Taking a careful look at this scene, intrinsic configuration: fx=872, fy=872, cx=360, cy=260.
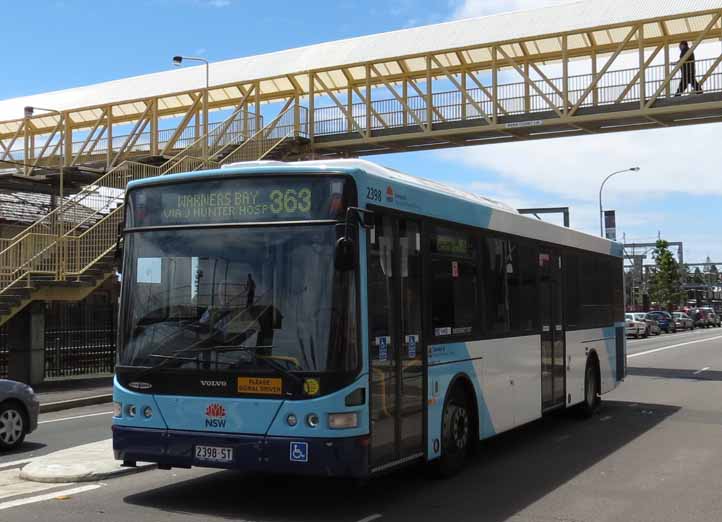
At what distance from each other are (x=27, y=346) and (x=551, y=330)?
611 inches

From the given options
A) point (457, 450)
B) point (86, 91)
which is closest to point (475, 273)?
point (457, 450)

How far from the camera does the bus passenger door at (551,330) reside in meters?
12.4

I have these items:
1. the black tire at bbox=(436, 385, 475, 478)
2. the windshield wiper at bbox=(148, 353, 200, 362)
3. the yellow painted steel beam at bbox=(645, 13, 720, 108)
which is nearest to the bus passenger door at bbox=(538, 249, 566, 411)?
the black tire at bbox=(436, 385, 475, 478)

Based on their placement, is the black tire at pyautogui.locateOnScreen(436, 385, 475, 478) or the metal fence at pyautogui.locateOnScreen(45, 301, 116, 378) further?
the metal fence at pyautogui.locateOnScreen(45, 301, 116, 378)

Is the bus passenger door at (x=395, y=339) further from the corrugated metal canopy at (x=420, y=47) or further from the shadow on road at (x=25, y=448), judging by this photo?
the corrugated metal canopy at (x=420, y=47)

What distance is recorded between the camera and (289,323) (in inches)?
291

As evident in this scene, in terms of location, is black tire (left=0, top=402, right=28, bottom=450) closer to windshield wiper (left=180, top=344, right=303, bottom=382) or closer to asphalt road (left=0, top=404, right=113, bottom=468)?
asphalt road (left=0, top=404, right=113, bottom=468)

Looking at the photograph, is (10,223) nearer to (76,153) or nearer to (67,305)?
(76,153)

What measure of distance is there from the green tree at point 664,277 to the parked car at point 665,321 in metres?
40.7

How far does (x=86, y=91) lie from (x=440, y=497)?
1732 inches

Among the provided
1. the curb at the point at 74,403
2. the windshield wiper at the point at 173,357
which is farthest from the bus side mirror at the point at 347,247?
the curb at the point at 74,403

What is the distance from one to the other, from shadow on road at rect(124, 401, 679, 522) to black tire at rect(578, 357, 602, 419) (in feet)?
9.78

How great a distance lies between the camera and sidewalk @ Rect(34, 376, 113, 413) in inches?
707

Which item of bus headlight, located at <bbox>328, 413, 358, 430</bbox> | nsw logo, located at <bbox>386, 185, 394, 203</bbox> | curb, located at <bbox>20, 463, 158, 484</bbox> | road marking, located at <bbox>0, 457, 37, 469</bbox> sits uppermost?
nsw logo, located at <bbox>386, 185, 394, 203</bbox>
